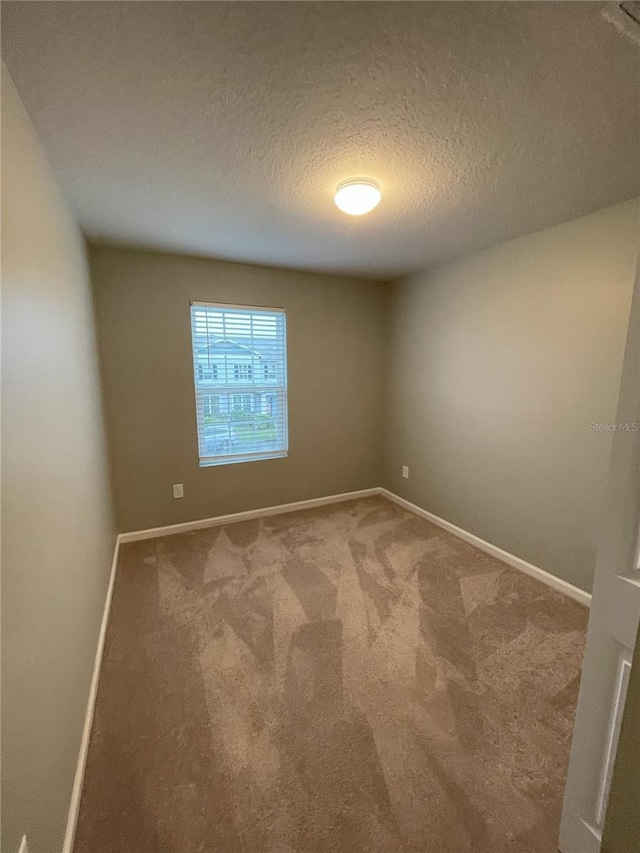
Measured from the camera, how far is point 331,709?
1454 millimetres

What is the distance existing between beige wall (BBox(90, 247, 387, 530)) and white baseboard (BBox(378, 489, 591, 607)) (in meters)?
0.86

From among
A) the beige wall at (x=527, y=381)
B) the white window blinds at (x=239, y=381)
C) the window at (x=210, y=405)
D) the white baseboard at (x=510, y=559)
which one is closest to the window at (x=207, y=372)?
the white window blinds at (x=239, y=381)

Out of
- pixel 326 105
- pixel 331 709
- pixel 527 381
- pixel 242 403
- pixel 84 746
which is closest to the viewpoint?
pixel 326 105

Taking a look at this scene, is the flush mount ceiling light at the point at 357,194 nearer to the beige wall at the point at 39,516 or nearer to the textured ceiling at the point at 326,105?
the textured ceiling at the point at 326,105

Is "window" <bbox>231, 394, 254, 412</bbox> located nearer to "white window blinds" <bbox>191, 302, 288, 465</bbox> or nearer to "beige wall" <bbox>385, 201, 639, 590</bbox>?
"white window blinds" <bbox>191, 302, 288, 465</bbox>

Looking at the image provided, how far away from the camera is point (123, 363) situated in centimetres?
271

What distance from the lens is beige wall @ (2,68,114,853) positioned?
821 millimetres

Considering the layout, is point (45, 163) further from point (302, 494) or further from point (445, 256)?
point (302, 494)

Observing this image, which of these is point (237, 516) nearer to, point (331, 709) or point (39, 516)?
point (331, 709)

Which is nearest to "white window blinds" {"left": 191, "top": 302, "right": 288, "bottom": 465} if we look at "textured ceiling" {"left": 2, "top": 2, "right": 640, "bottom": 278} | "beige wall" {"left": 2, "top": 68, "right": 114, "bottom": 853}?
"textured ceiling" {"left": 2, "top": 2, "right": 640, "bottom": 278}

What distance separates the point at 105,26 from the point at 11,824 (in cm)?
191

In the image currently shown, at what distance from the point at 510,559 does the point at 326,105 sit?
2874mm

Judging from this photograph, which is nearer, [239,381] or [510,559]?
[510,559]

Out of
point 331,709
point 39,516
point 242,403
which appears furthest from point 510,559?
point 39,516
